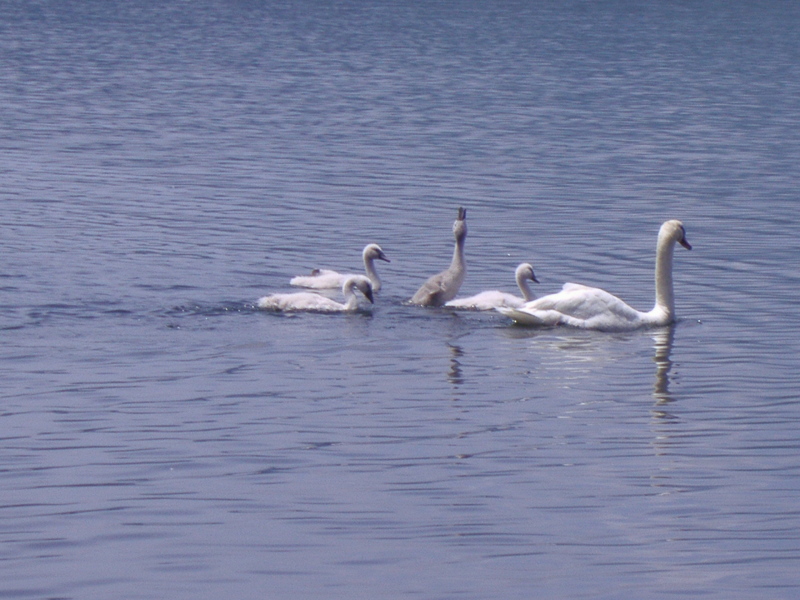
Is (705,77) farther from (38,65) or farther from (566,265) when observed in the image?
(566,265)

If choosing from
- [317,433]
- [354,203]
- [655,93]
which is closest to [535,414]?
[317,433]

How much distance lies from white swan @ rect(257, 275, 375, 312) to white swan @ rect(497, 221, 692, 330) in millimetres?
1680

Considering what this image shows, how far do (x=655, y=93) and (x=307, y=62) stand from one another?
1742 centimetres

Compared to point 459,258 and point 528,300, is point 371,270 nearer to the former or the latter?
point 459,258

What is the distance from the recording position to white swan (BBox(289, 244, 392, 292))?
19312mm

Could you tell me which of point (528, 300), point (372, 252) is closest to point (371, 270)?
point (372, 252)

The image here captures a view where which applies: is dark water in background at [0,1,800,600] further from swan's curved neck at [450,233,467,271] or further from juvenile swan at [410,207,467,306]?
swan's curved neck at [450,233,467,271]

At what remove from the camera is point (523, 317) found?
57.0 ft

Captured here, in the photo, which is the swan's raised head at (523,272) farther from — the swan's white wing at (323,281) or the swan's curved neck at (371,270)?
the swan's white wing at (323,281)

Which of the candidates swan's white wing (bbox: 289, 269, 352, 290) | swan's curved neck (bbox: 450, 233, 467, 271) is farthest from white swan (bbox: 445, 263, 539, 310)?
swan's white wing (bbox: 289, 269, 352, 290)

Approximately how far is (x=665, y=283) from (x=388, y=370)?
4.15m

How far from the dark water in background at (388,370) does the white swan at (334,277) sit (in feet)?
1.06

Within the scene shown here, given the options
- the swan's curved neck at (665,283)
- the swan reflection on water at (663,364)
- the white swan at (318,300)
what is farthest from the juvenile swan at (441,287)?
the swan reflection on water at (663,364)

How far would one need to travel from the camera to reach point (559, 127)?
3916 cm
